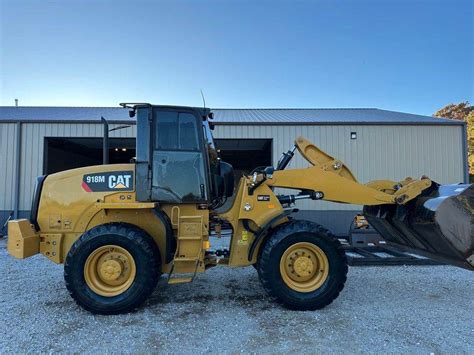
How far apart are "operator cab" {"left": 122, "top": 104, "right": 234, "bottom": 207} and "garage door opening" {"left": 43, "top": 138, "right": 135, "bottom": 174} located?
29.0 ft

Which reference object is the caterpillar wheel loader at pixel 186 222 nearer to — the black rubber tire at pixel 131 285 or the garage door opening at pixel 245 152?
the black rubber tire at pixel 131 285

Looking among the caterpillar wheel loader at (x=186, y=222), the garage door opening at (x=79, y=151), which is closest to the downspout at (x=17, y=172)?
the garage door opening at (x=79, y=151)

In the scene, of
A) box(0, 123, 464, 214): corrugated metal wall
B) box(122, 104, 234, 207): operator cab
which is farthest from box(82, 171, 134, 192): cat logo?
box(0, 123, 464, 214): corrugated metal wall

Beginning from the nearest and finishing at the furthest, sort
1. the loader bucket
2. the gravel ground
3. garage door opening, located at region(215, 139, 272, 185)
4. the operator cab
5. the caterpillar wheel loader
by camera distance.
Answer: the gravel ground, the loader bucket, the caterpillar wheel loader, the operator cab, garage door opening, located at region(215, 139, 272, 185)

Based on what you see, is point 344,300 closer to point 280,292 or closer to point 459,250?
point 280,292

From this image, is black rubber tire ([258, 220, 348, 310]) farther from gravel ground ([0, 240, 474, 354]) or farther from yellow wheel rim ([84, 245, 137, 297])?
yellow wheel rim ([84, 245, 137, 297])

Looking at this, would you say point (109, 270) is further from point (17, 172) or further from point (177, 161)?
point (17, 172)

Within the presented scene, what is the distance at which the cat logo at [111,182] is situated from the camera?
4707mm

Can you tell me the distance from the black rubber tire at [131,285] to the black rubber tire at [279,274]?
1.51m

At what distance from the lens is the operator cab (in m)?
4.64

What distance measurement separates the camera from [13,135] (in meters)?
12.2

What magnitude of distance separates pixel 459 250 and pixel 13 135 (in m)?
13.9

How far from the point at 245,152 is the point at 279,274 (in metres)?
13.0

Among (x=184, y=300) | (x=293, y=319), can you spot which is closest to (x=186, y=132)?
(x=184, y=300)
